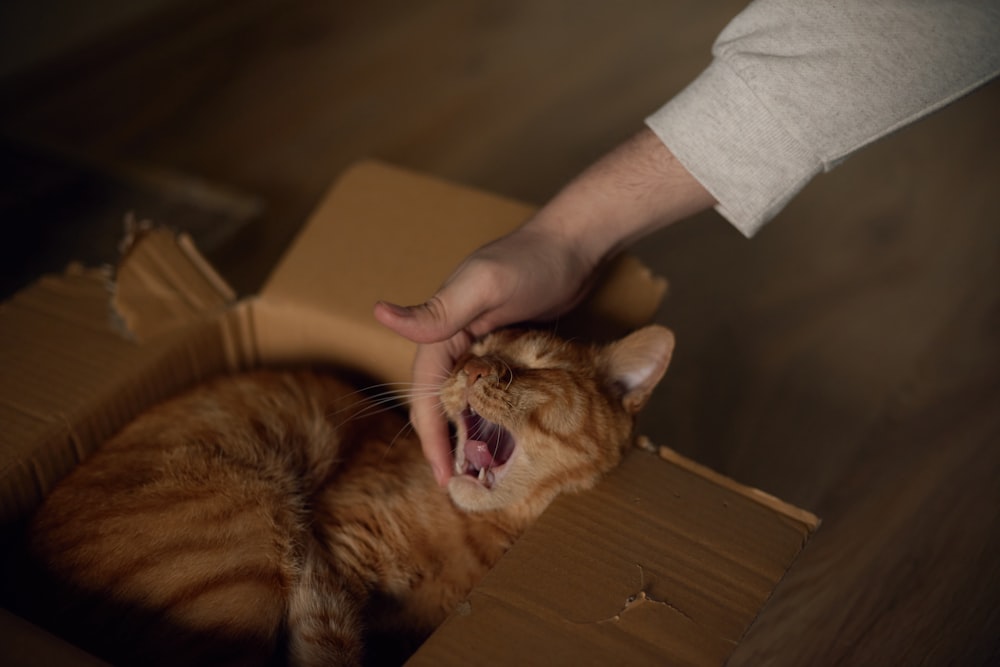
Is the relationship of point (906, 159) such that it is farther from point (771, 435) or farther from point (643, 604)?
point (643, 604)

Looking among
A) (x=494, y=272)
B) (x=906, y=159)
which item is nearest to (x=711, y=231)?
(x=906, y=159)

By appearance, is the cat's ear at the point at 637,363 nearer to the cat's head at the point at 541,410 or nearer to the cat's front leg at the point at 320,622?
the cat's head at the point at 541,410

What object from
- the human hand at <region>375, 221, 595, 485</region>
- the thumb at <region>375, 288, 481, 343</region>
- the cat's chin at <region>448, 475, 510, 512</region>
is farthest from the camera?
the cat's chin at <region>448, 475, 510, 512</region>

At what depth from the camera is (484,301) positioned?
1548mm

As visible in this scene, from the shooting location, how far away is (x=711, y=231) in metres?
3.24

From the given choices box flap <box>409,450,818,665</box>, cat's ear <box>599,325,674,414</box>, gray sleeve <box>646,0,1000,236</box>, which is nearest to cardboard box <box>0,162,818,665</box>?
box flap <box>409,450,818,665</box>

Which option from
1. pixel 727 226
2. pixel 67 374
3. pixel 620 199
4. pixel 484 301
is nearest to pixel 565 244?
pixel 620 199

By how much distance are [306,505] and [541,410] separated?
0.51m

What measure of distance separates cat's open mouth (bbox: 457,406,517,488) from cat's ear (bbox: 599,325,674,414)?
23 cm

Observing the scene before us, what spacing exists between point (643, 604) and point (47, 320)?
49.4 inches

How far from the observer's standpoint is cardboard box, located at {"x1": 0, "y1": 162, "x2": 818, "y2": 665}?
128 centimetres

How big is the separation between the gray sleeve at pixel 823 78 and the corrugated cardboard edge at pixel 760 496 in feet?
1.65

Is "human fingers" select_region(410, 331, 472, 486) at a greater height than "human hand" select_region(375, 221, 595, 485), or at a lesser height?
lesser

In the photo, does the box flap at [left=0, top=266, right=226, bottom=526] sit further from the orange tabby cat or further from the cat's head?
the cat's head
